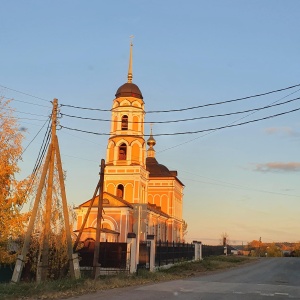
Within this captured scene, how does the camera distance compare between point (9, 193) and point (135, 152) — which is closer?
point (9, 193)

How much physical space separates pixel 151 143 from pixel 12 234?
56704 millimetres

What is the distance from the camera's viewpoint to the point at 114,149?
49156 millimetres

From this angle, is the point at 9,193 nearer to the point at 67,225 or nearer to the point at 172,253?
the point at 67,225

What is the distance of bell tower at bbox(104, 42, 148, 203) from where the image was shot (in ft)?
158

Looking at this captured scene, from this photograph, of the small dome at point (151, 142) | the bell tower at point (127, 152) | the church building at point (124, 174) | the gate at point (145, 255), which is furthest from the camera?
the small dome at point (151, 142)

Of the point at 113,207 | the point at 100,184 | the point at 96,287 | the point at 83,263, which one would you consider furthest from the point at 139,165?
the point at 96,287

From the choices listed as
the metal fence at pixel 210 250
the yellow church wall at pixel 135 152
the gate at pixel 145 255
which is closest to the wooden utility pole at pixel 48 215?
the gate at pixel 145 255

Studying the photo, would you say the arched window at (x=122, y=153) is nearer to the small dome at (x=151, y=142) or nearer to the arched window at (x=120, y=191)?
the arched window at (x=120, y=191)

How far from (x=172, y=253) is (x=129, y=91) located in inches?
1031

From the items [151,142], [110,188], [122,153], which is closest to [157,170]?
[151,142]

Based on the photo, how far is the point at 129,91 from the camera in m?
49.8

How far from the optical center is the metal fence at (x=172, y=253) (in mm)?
24598

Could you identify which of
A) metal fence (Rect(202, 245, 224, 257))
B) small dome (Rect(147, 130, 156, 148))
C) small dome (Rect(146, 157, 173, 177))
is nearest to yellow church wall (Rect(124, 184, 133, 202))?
metal fence (Rect(202, 245, 224, 257))

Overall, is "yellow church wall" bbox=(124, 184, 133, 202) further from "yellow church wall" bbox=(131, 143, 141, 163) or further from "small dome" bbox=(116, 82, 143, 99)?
"small dome" bbox=(116, 82, 143, 99)
